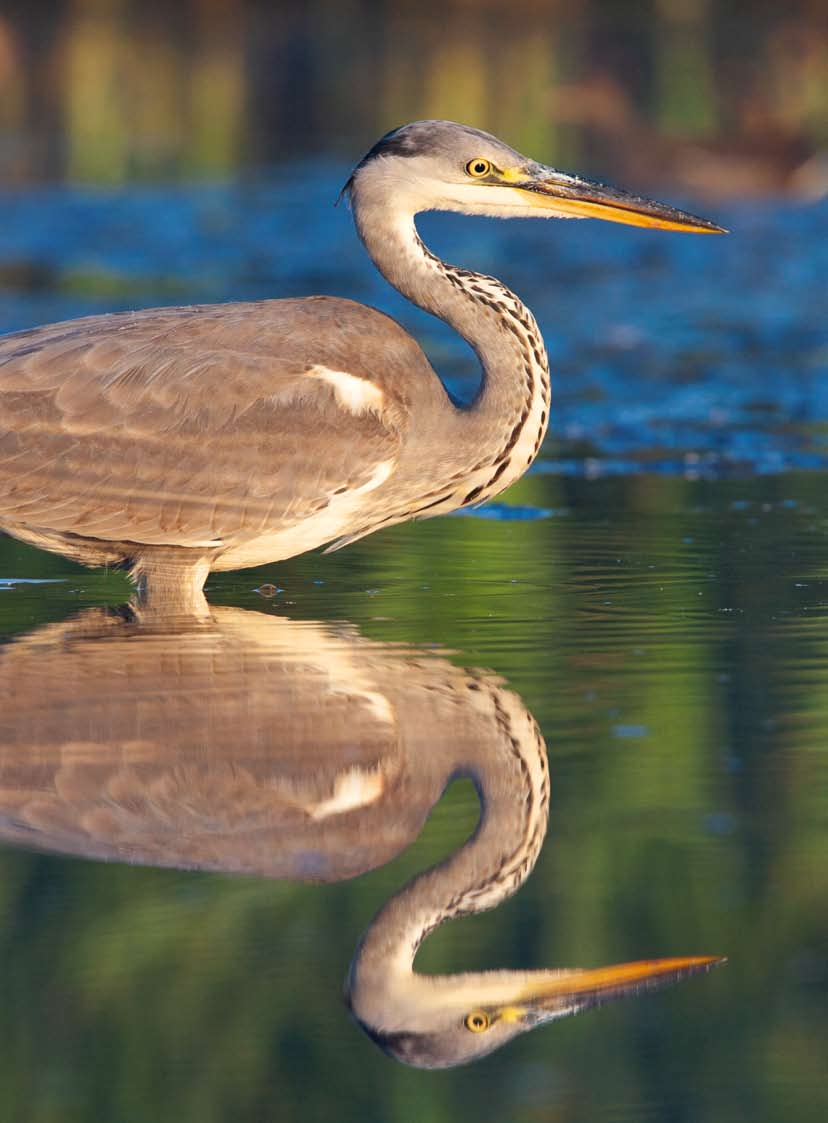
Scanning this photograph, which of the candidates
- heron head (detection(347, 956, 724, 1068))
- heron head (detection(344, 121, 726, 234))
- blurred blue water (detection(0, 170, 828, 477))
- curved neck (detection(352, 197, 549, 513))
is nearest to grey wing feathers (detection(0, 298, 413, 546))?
curved neck (detection(352, 197, 549, 513))

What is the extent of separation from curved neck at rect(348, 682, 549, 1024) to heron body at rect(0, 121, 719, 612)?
5.46 ft

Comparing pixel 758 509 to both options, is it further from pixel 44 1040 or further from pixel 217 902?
pixel 44 1040

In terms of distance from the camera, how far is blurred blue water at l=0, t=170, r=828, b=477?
407 inches

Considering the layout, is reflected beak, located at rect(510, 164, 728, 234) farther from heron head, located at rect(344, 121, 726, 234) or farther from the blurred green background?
the blurred green background

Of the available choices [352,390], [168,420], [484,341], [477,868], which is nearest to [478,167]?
[484,341]

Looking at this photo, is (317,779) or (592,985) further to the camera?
(317,779)

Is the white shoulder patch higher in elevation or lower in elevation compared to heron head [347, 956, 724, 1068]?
lower

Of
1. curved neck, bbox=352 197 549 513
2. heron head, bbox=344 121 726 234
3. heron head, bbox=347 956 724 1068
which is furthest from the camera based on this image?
heron head, bbox=344 121 726 234

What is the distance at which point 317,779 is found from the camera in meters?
4.77

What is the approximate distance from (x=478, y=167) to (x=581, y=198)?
35 centimetres

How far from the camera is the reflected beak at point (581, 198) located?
23.7 feet

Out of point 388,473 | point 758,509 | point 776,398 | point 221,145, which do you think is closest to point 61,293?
point 776,398

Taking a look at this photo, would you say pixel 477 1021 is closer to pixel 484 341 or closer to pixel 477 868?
pixel 477 868

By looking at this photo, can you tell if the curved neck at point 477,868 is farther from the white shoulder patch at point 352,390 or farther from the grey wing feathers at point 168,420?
the grey wing feathers at point 168,420
